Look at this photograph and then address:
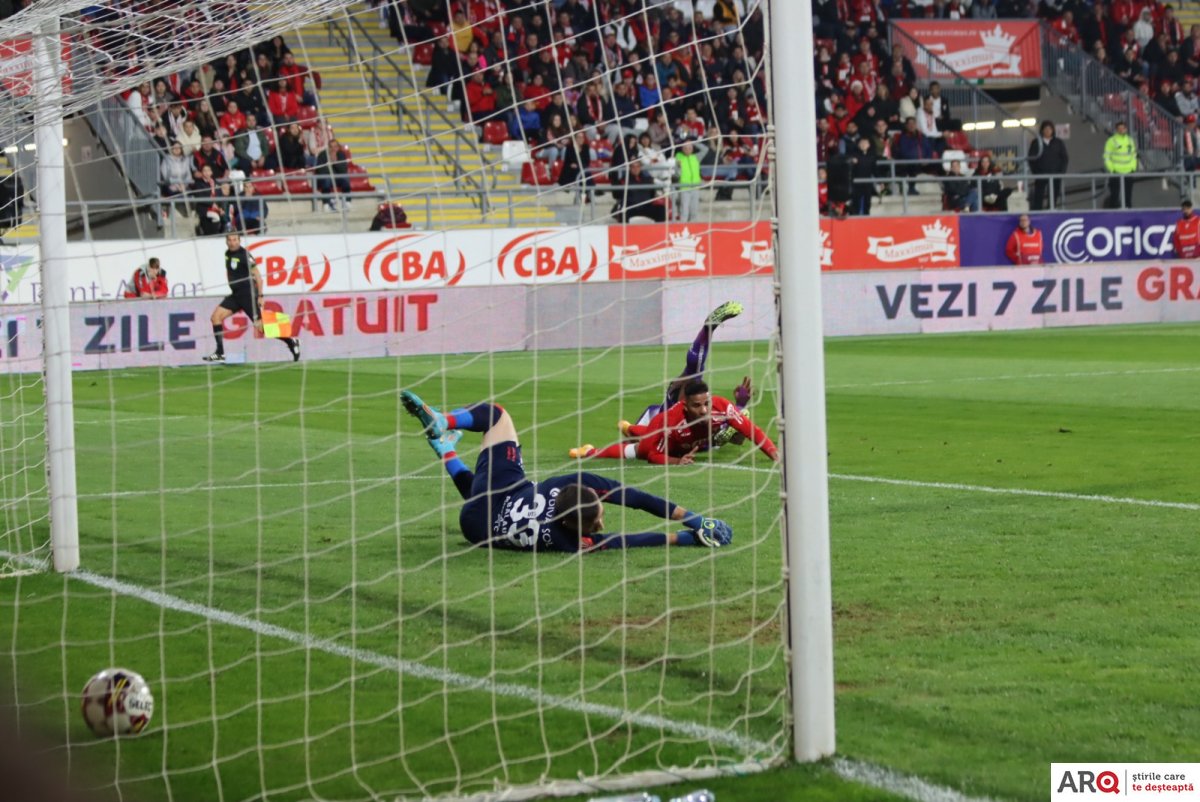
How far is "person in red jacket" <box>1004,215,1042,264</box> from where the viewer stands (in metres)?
28.3

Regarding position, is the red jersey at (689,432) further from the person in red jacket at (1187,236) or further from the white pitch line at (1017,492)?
the person in red jacket at (1187,236)

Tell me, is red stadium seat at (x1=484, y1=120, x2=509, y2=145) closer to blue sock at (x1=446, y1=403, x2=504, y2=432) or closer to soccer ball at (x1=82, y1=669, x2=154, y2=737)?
blue sock at (x1=446, y1=403, x2=504, y2=432)

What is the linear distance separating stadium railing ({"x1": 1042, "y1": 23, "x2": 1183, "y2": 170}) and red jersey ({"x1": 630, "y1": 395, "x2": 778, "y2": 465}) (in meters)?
24.2

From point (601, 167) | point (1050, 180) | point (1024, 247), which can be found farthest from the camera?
point (1050, 180)

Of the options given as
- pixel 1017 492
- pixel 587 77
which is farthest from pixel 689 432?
pixel 587 77

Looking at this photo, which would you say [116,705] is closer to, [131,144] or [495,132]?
[131,144]

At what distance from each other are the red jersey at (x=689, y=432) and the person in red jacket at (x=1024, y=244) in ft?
58.4

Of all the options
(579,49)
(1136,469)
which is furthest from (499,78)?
(1136,469)

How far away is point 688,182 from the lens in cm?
2359

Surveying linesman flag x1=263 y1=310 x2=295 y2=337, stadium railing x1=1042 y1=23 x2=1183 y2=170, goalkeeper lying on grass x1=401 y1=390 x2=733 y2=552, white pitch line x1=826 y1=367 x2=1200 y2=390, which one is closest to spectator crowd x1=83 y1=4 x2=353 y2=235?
linesman flag x1=263 y1=310 x2=295 y2=337

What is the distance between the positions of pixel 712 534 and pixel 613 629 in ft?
5.74

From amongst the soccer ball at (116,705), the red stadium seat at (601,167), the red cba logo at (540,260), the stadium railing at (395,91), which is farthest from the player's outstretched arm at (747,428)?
the red cba logo at (540,260)

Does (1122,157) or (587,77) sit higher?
(587,77)

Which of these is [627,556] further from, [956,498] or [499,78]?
[499,78]
